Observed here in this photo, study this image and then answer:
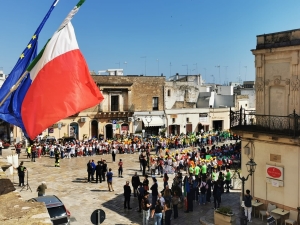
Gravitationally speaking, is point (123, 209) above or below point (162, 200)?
below

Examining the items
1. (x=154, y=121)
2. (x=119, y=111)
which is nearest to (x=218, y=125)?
(x=154, y=121)

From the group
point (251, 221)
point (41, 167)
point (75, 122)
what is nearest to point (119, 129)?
point (75, 122)

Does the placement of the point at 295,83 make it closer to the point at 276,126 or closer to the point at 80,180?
the point at 276,126

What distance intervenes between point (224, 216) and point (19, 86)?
9.41m

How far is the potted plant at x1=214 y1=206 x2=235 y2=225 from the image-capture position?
559 inches

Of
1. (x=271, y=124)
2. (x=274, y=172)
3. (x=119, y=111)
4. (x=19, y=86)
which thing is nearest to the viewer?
(x=19, y=86)

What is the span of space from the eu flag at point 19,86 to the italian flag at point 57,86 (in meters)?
0.49

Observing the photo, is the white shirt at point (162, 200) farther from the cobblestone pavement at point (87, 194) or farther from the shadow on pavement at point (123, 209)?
the shadow on pavement at point (123, 209)

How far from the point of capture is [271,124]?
15.7 metres

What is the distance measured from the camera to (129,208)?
57.5 feet

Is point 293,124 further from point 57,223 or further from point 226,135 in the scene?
point 226,135

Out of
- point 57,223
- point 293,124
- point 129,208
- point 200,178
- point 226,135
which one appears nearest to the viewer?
point 57,223

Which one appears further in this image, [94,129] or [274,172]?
[94,129]

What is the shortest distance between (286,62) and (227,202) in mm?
7613
